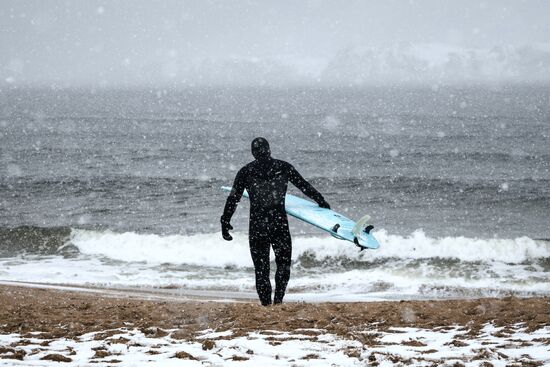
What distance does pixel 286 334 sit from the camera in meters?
5.91

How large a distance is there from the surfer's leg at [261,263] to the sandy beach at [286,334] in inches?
9.4

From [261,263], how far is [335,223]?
243 centimetres

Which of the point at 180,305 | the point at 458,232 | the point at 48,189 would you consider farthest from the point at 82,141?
the point at 180,305

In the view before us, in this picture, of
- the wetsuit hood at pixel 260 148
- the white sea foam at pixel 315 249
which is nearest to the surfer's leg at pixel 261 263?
the wetsuit hood at pixel 260 148

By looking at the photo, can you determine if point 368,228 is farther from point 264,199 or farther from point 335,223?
point 264,199

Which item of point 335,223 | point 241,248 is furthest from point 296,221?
Answer: point 335,223

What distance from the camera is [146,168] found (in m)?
34.2

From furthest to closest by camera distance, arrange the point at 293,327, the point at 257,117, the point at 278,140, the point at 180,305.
Result: 1. the point at 257,117
2. the point at 278,140
3. the point at 180,305
4. the point at 293,327

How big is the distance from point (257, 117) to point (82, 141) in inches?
1252

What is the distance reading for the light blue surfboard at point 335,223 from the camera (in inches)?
339

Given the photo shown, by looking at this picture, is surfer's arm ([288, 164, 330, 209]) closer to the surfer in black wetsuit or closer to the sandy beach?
the surfer in black wetsuit

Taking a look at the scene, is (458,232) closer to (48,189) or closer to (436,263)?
(436,263)

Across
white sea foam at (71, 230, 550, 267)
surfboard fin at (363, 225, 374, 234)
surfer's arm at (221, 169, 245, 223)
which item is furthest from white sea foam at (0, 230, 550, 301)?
surfer's arm at (221, 169, 245, 223)

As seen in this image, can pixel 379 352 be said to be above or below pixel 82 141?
below
